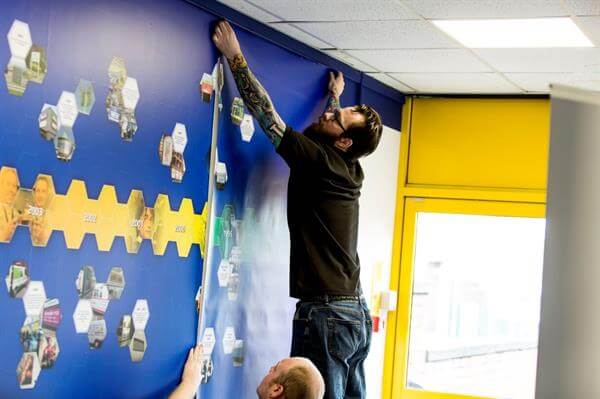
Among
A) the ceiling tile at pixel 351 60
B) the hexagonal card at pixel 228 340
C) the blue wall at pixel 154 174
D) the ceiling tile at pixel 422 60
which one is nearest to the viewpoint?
the blue wall at pixel 154 174

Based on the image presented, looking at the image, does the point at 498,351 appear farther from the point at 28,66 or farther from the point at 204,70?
the point at 28,66

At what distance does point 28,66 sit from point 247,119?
1.33m

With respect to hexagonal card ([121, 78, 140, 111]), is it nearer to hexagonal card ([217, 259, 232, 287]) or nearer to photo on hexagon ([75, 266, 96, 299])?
photo on hexagon ([75, 266, 96, 299])

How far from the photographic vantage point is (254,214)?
397 centimetres

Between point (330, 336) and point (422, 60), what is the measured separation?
1.62m

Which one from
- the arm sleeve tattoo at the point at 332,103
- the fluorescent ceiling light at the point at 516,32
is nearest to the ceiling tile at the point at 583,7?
the fluorescent ceiling light at the point at 516,32

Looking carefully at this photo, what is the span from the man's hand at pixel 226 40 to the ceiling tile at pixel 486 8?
28.1 inches

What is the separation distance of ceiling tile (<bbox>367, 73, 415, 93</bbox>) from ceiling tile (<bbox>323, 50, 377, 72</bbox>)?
14 cm

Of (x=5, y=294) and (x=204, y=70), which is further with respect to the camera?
(x=204, y=70)

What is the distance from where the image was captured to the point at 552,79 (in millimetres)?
4789

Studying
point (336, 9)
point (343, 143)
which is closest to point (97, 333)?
point (343, 143)

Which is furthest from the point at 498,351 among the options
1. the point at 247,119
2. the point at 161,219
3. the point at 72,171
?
the point at 72,171

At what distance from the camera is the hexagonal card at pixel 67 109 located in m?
2.85

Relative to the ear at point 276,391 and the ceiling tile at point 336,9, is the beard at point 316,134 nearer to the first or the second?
the ceiling tile at point 336,9
